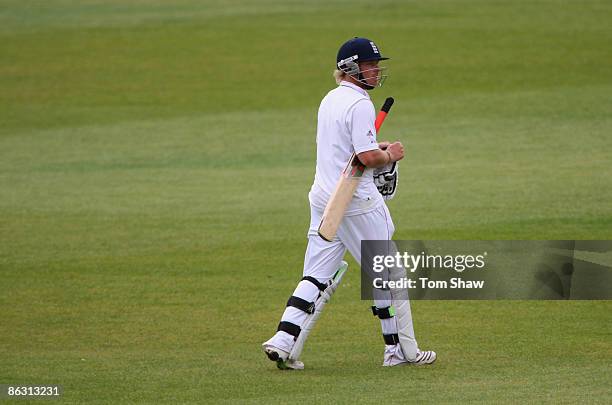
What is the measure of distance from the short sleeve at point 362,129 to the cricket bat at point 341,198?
97 mm

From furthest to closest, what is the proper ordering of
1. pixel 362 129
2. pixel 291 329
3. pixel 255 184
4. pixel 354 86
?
pixel 255 184 < pixel 354 86 < pixel 291 329 < pixel 362 129

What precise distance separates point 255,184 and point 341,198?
888 centimetres

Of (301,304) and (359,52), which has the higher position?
(359,52)

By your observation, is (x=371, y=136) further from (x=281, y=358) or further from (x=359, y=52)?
(x=281, y=358)

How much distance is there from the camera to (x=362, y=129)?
8.18 m

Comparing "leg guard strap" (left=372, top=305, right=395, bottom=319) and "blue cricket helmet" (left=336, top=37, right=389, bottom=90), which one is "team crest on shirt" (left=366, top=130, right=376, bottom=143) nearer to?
"blue cricket helmet" (left=336, top=37, right=389, bottom=90)

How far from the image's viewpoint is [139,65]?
1096 inches

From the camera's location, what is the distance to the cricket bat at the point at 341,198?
26.9 feet

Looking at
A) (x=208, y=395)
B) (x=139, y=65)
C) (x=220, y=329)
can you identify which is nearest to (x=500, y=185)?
(x=220, y=329)

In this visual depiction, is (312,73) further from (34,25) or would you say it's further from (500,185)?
(500,185)

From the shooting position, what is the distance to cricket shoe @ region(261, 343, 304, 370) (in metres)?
8.22

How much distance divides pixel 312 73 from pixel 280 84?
1.21 m

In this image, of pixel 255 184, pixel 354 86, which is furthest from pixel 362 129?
pixel 255 184

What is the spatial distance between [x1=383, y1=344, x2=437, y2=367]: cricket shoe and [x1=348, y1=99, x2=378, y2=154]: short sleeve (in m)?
1.41
